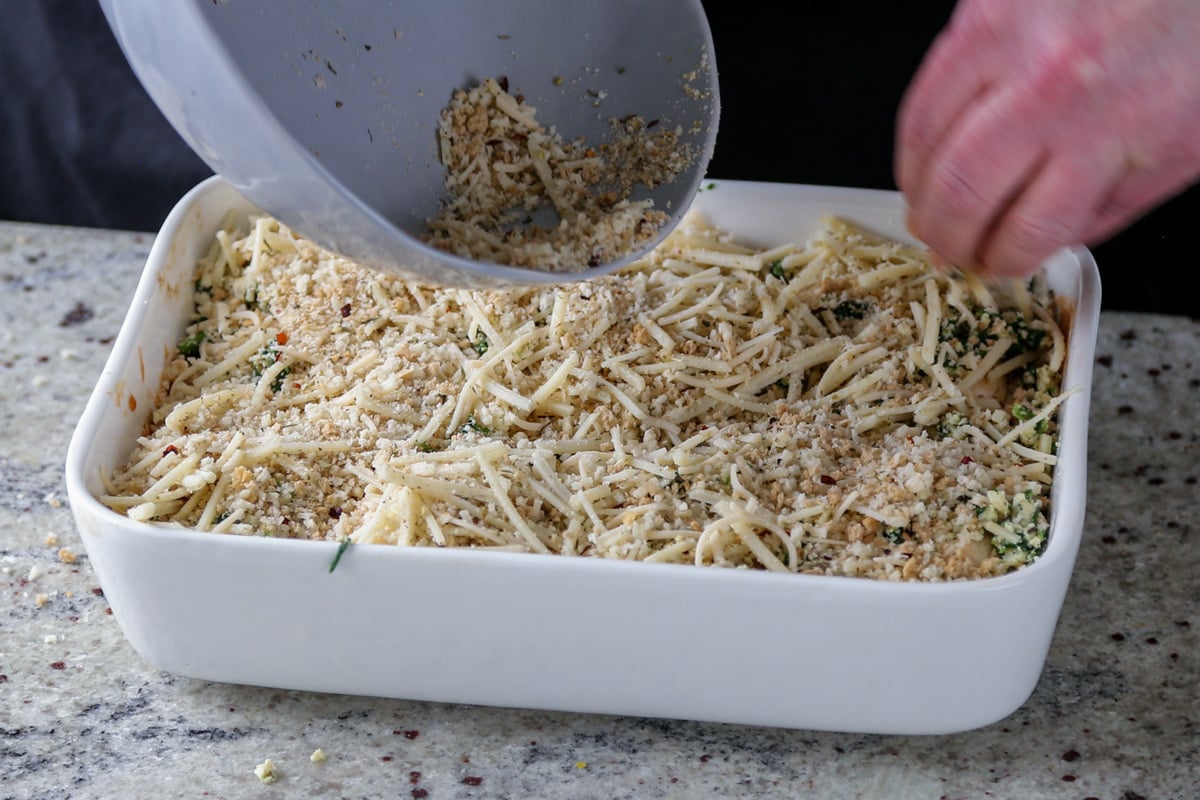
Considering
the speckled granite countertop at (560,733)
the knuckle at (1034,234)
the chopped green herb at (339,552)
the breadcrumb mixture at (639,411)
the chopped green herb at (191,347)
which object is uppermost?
the knuckle at (1034,234)

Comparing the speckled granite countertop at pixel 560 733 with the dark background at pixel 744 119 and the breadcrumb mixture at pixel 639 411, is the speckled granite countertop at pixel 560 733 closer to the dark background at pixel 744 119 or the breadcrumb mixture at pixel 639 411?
the breadcrumb mixture at pixel 639 411

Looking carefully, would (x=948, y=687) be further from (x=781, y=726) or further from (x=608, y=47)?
Result: (x=608, y=47)

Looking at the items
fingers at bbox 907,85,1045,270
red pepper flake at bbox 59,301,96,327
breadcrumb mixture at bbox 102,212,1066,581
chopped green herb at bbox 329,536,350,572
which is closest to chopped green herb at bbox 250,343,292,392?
breadcrumb mixture at bbox 102,212,1066,581

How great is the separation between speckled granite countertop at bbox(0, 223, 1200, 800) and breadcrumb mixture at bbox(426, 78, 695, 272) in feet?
1.43

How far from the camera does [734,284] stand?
1.56 metres

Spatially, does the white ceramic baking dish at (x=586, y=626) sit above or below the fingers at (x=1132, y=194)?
below

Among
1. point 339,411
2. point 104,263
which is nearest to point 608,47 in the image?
point 339,411

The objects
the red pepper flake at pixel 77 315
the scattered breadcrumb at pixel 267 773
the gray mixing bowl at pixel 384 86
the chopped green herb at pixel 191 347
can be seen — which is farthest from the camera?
the red pepper flake at pixel 77 315

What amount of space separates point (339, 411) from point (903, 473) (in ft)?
1.79

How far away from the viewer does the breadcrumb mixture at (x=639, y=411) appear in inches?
49.9

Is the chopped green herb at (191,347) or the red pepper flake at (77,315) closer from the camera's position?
the chopped green herb at (191,347)

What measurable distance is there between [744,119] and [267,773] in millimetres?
1198

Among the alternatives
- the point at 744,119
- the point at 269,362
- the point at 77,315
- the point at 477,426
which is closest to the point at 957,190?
the point at 477,426

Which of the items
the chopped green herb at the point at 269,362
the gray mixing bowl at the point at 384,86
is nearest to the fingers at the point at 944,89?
the gray mixing bowl at the point at 384,86
